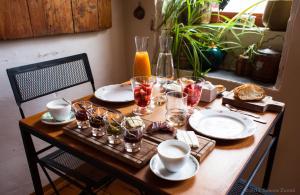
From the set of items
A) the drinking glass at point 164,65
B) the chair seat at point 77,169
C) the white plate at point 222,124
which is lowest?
the chair seat at point 77,169

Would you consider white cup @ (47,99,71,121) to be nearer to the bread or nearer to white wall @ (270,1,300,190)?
the bread

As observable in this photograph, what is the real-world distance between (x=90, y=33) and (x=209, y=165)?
134 cm

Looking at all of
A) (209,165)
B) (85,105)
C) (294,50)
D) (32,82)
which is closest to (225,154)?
(209,165)

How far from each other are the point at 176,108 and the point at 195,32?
851 millimetres

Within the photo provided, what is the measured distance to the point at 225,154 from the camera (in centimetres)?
78

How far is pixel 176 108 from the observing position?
3.33 feet

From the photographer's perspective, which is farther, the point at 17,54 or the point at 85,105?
the point at 17,54

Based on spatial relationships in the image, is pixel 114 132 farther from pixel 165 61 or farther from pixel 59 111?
pixel 165 61

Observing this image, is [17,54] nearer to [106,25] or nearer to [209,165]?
[106,25]

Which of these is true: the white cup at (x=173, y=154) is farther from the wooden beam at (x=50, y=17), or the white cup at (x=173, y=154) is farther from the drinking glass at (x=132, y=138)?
the wooden beam at (x=50, y=17)

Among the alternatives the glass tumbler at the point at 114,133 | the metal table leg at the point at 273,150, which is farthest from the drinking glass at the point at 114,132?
the metal table leg at the point at 273,150

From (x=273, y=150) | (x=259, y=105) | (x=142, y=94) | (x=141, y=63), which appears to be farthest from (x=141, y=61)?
(x=273, y=150)

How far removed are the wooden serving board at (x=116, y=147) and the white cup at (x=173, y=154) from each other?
0.18ft

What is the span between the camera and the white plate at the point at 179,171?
2.21 feet
